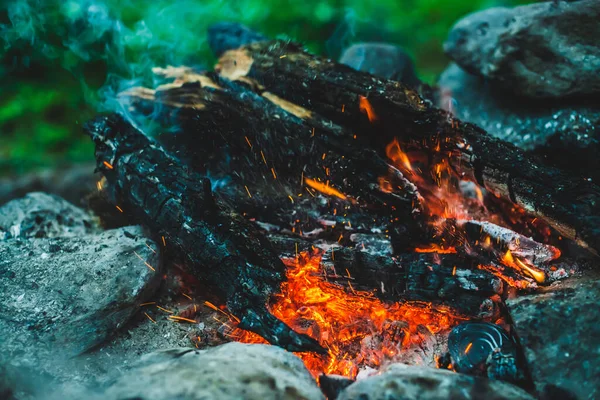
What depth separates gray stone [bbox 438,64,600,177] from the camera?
11.8 feet

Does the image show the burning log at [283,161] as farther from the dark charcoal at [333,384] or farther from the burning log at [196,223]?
the dark charcoal at [333,384]

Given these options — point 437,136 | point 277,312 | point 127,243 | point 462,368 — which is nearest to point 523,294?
point 462,368

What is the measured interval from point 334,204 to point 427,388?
1658 mm

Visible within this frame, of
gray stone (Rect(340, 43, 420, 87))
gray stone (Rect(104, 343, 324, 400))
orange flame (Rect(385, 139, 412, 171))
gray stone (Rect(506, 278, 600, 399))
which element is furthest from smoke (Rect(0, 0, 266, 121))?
gray stone (Rect(506, 278, 600, 399))

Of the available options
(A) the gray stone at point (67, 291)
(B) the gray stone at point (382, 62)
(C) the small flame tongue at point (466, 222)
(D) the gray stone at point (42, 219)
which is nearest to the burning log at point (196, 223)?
(A) the gray stone at point (67, 291)

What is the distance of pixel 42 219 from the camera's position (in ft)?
13.1

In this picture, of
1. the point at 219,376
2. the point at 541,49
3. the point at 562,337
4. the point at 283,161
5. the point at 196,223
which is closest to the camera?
the point at 219,376

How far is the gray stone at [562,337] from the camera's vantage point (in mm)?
2119

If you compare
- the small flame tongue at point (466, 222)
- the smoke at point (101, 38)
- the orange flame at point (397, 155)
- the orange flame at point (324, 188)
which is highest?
the smoke at point (101, 38)

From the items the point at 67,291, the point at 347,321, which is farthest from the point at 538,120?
the point at 67,291

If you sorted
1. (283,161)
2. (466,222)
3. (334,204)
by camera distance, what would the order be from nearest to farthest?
(466,222)
(334,204)
(283,161)

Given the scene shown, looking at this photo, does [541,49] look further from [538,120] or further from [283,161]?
[283,161]

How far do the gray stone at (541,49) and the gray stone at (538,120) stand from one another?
18cm

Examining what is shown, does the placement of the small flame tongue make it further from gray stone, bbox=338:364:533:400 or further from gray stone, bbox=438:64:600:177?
gray stone, bbox=338:364:533:400
